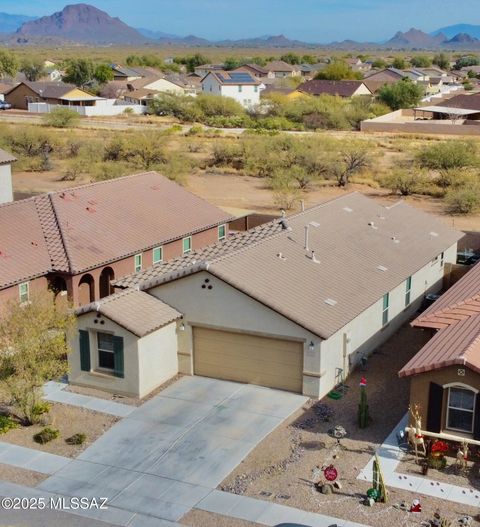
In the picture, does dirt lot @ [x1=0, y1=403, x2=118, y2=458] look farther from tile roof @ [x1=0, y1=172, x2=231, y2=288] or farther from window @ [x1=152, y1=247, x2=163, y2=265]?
window @ [x1=152, y1=247, x2=163, y2=265]

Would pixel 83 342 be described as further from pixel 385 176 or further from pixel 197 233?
pixel 385 176

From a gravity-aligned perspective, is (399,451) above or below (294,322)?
below

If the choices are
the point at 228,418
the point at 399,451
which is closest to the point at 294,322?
the point at 228,418

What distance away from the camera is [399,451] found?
1869cm

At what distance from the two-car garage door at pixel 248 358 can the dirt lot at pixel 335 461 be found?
121 centimetres

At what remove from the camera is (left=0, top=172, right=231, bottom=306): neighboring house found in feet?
88.4

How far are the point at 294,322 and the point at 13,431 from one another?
7512 millimetres

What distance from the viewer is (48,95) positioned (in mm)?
102938

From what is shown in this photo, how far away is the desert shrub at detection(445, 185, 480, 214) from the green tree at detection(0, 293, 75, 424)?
100 ft

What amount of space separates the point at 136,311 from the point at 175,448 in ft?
15.1

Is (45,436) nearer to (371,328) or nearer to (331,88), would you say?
(371,328)

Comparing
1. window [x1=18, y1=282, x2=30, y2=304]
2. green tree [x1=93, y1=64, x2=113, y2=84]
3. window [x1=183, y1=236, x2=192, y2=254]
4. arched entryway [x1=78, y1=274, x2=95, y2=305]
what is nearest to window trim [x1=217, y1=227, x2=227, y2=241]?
window [x1=183, y1=236, x2=192, y2=254]

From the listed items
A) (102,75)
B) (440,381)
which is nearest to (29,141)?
(440,381)

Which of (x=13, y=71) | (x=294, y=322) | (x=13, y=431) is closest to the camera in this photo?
(x=13, y=431)
